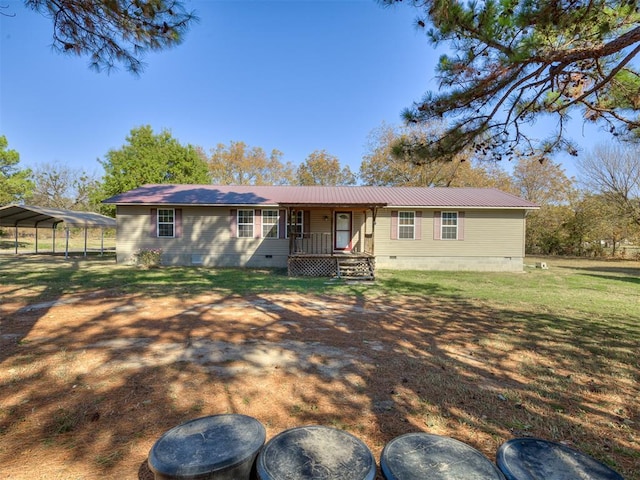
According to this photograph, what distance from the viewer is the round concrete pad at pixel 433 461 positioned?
1615mm

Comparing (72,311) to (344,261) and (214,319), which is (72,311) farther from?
(344,261)

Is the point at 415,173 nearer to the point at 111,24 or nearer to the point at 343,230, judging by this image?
the point at 343,230

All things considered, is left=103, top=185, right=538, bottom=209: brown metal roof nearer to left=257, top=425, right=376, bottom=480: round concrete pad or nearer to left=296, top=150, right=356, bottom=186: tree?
left=257, top=425, right=376, bottom=480: round concrete pad

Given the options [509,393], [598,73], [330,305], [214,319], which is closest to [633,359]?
[509,393]

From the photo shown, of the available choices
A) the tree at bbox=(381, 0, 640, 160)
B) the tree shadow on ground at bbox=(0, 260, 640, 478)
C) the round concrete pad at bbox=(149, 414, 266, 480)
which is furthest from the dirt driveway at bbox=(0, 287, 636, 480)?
the tree at bbox=(381, 0, 640, 160)

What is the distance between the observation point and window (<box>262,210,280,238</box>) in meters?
14.5

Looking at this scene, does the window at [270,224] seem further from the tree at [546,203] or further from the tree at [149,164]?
the tree at [546,203]

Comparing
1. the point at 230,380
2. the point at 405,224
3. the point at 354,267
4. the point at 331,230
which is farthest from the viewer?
the point at 405,224

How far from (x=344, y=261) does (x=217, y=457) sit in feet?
34.3

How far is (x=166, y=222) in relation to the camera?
1448 centimetres

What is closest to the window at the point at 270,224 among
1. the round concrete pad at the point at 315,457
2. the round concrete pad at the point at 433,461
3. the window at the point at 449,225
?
the window at the point at 449,225

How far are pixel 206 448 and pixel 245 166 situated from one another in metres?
37.1

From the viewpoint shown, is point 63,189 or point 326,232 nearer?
point 326,232

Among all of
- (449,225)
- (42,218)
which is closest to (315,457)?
A: (449,225)
